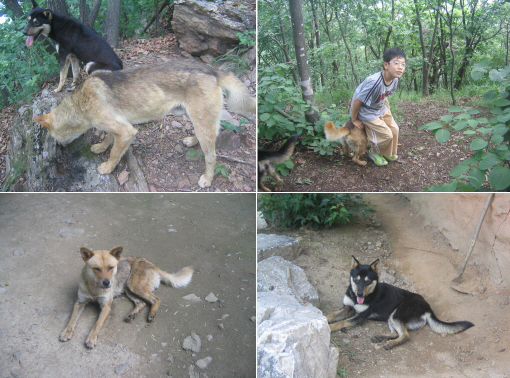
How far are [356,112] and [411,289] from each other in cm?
242

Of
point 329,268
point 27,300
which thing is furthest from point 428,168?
point 27,300

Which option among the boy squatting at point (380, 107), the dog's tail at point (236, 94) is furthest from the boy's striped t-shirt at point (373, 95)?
the dog's tail at point (236, 94)

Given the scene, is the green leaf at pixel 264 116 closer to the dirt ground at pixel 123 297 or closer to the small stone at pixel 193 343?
the dirt ground at pixel 123 297

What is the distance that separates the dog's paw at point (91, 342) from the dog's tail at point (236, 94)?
280cm

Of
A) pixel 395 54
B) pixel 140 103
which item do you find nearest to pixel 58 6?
pixel 140 103

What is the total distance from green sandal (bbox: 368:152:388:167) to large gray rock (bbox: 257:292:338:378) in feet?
7.12

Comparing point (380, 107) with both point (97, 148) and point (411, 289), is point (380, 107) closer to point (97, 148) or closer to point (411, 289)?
point (411, 289)

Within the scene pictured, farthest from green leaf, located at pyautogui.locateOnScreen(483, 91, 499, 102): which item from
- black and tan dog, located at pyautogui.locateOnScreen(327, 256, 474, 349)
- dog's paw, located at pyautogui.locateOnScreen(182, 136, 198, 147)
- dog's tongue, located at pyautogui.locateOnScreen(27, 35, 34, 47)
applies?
dog's tongue, located at pyautogui.locateOnScreen(27, 35, 34, 47)

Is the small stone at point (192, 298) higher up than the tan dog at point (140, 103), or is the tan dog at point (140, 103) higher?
the tan dog at point (140, 103)

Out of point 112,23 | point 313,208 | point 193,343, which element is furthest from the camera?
point 313,208

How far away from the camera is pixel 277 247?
197 inches

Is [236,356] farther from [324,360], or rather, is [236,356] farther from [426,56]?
[426,56]

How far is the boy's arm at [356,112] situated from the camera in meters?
4.38

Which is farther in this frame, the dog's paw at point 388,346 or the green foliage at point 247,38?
the green foliage at point 247,38
